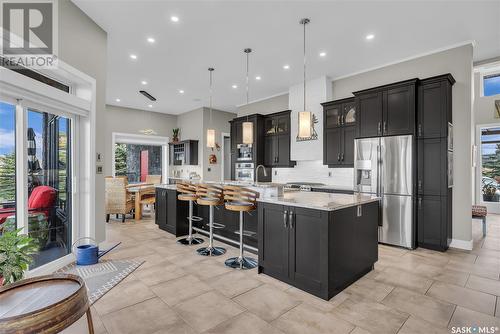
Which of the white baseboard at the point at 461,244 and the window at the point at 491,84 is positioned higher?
the window at the point at 491,84

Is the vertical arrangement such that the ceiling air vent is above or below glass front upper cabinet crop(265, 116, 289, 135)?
above

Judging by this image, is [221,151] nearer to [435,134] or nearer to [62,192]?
[62,192]

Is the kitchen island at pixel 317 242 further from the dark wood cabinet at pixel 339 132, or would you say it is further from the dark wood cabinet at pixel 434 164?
the dark wood cabinet at pixel 339 132

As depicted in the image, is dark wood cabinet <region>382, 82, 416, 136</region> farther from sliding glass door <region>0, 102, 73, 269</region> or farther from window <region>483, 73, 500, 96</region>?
sliding glass door <region>0, 102, 73, 269</region>

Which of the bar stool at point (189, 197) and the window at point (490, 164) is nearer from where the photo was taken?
the bar stool at point (189, 197)

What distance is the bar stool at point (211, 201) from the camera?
383cm

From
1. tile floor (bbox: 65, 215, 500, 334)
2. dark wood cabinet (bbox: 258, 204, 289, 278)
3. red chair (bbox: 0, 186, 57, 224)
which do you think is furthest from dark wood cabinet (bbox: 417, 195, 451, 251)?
red chair (bbox: 0, 186, 57, 224)

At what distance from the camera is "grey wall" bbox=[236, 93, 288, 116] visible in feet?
23.0

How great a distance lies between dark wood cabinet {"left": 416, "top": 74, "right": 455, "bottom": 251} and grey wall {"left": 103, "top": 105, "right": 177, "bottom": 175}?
7793mm

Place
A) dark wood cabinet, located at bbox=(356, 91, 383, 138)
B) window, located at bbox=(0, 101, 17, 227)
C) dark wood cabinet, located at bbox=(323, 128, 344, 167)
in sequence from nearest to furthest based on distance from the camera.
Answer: window, located at bbox=(0, 101, 17, 227)
dark wood cabinet, located at bbox=(356, 91, 383, 138)
dark wood cabinet, located at bbox=(323, 128, 344, 167)

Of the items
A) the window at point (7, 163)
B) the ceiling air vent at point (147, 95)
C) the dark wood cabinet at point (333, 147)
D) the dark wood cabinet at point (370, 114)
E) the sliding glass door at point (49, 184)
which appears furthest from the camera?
the ceiling air vent at point (147, 95)

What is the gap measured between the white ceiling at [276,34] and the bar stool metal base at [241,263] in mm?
3369

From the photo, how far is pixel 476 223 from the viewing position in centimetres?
600

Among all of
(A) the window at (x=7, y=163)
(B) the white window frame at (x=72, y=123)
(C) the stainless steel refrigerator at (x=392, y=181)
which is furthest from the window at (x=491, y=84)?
(A) the window at (x=7, y=163)
